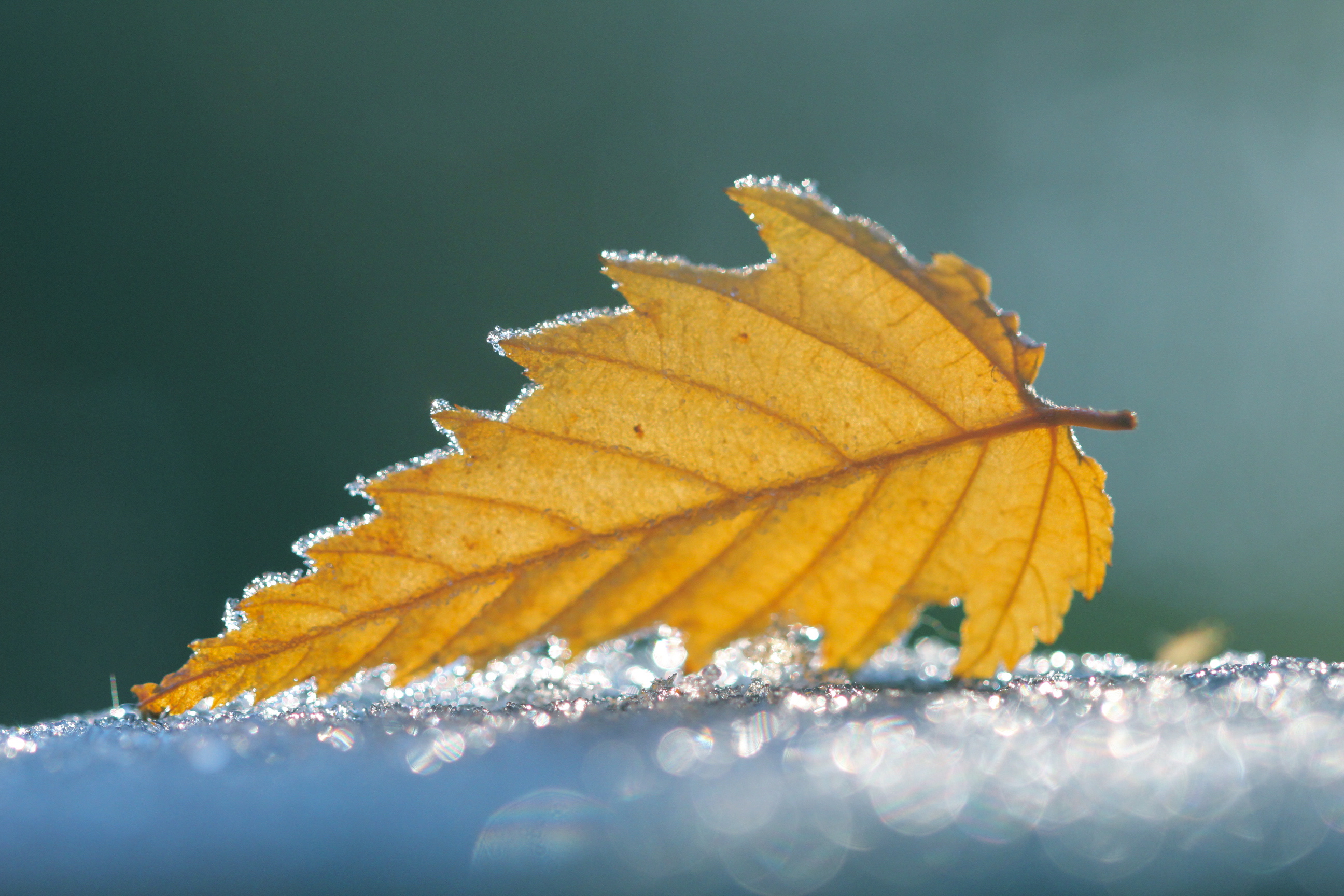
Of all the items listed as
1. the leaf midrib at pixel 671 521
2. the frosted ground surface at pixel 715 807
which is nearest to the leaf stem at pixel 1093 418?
the leaf midrib at pixel 671 521

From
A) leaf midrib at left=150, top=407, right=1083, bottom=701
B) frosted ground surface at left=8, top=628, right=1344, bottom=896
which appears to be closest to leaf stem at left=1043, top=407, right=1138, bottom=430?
leaf midrib at left=150, top=407, right=1083, bottom=701

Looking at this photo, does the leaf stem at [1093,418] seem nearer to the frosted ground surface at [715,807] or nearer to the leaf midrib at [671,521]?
the leaf midrib at [671,521]

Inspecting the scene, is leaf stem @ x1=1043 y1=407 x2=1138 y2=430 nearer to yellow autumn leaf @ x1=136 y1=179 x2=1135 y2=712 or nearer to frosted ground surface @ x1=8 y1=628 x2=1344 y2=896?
yellow autumn leaf @ x1=136 y1=179 x2=1135 y2=712

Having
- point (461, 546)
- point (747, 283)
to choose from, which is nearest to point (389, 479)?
point (461, 546)

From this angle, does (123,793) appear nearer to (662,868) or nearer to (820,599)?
(662,868)

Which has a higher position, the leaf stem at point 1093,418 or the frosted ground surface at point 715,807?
the leaf stem at point 1093,418
